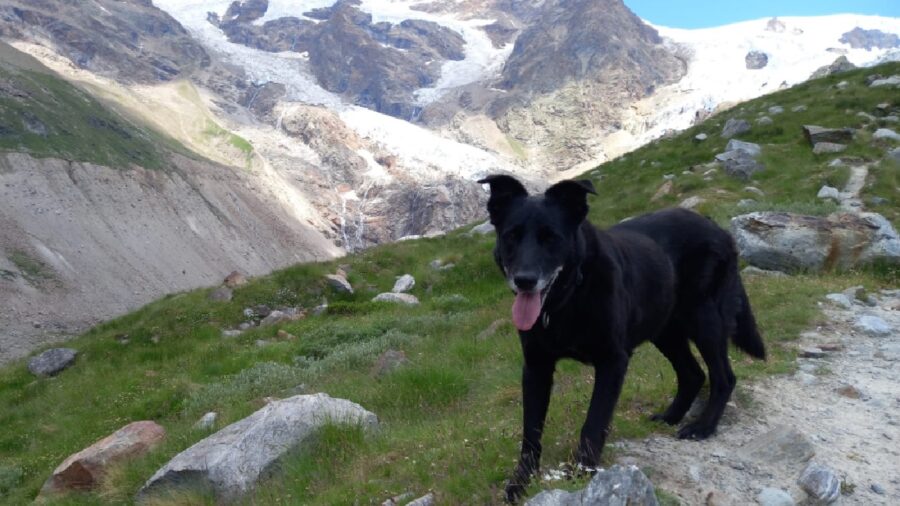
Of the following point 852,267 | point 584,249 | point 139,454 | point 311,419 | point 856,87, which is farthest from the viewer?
point 856,87

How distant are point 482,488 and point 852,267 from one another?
38.0 ft

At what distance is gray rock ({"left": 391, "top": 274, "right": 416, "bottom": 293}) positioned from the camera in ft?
70.8

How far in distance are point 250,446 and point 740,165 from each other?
18.8 meters

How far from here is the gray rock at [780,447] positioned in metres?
5.78

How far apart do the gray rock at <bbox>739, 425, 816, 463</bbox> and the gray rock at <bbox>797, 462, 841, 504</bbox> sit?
33cm

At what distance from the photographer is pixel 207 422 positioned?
10680mm

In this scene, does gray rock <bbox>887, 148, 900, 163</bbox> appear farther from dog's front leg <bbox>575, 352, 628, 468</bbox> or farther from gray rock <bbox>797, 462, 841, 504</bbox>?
dog's front leg <bbox>575, 352, 628, 468</bbox>

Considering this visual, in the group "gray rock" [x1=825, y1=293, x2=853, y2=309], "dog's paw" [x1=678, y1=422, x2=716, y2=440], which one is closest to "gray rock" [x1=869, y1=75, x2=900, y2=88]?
"gray rock" [x1=825, y1=293, x2=853, y2=309]

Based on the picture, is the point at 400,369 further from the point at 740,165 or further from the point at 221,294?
the point at 740,165

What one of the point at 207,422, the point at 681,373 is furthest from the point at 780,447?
the point at 207,422

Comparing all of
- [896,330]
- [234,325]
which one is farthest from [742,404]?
[234,325]

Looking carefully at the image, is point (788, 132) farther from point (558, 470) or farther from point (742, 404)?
point (558, 470)

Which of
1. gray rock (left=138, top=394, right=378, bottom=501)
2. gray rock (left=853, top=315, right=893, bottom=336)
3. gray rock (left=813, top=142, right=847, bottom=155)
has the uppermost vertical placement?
gray rock (left=813, top=142, right=847, bottom=155)

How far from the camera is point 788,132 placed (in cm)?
2511
